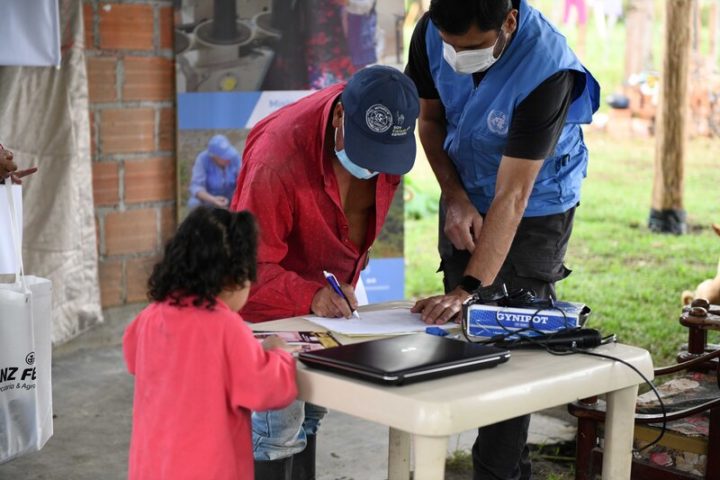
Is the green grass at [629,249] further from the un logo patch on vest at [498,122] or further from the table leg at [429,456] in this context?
the table leg at [429,456]

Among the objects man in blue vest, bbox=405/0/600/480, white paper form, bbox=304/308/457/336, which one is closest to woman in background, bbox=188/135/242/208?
man in blue vest, bbox=405/0/600/480

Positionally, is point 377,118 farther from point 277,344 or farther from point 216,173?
point 216,173

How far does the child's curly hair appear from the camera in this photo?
192cm

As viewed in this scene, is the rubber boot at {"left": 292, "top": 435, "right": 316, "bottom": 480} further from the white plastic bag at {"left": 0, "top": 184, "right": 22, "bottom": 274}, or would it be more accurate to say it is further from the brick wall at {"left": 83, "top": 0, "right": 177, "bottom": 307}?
the brick wall at {"left": 83, "top": 0, "right": 177, "bottom": 307}

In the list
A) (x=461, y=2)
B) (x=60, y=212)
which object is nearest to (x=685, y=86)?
(x=60, y=212)

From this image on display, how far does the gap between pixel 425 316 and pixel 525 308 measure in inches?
10.8

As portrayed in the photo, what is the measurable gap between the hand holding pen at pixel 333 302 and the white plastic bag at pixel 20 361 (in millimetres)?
1140

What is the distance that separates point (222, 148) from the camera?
476 centimetres

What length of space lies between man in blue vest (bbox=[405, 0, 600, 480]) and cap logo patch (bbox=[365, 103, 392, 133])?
0.35 metres

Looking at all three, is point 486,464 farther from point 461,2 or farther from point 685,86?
point 685,86

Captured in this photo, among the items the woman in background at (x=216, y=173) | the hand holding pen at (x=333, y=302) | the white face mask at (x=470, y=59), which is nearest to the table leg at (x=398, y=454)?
the hand holding pen at (x=333, y=302)

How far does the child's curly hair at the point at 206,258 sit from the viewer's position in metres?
1.92

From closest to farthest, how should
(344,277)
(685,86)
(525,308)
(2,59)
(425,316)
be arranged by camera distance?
(525,308) → (425,316) → (344,277) → (2,59) → (685,86)

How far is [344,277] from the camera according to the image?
2.71 metres
